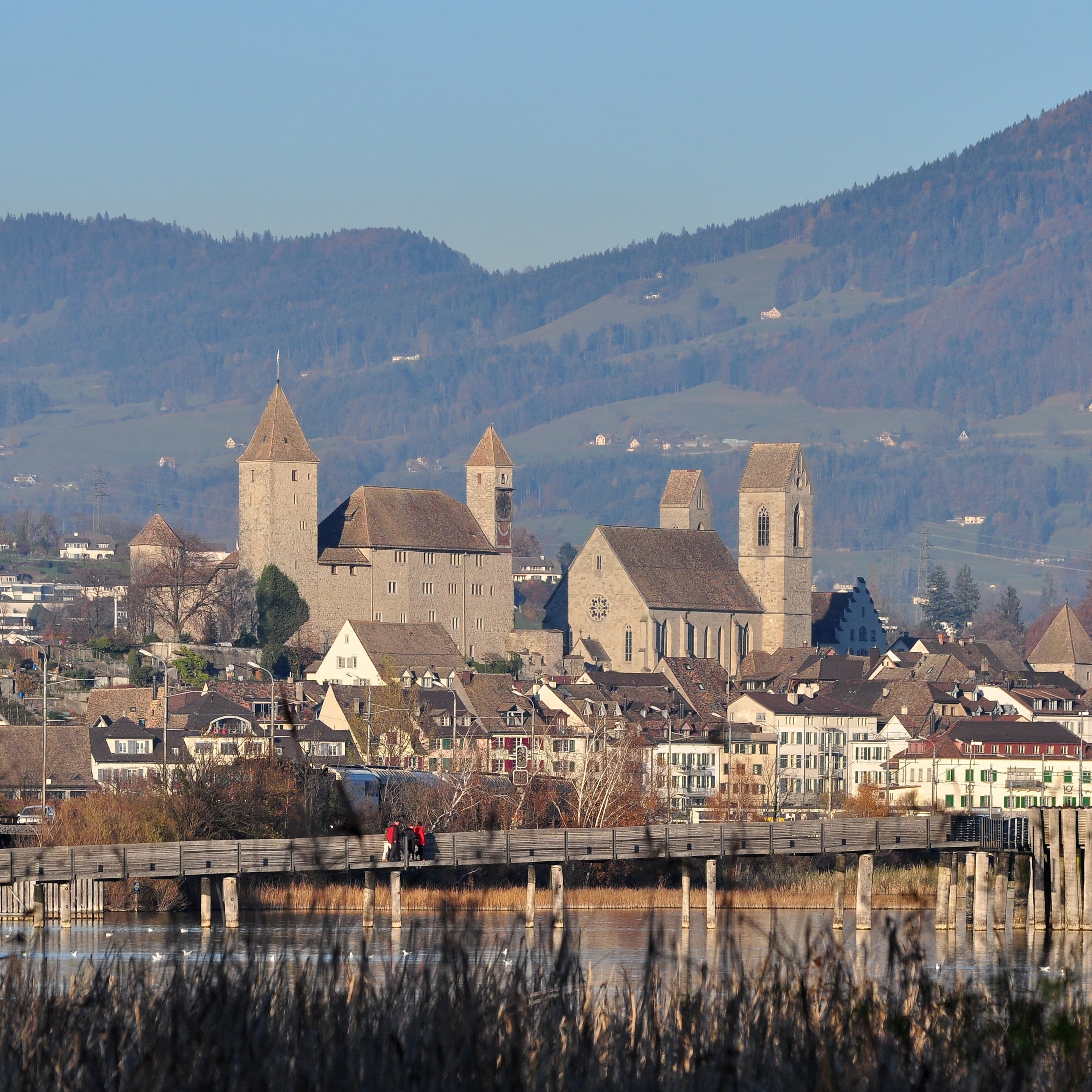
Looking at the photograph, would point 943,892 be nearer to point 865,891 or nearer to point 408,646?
point 865,891

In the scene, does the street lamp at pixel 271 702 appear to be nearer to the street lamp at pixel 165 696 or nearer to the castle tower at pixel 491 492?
the street lamp at pixel 165 696

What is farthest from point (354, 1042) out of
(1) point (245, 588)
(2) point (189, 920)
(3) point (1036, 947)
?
(1) point (245, 588)

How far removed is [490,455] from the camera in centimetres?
16062

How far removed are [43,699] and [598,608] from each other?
6748 cm

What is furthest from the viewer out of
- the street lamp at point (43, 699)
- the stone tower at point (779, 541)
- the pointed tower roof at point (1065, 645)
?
the pointed tower roof at point (1065, 645)

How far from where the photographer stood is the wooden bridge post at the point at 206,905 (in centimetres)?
4806

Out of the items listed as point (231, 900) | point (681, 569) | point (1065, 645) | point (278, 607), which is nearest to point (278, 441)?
point (278, 607)

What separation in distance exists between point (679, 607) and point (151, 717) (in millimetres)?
53982

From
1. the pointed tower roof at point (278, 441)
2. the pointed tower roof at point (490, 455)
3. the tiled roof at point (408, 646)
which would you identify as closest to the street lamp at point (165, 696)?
the tiled roof at point (408, 646)

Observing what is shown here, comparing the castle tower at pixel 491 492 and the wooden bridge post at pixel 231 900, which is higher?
the castle tower at pixel 491 492

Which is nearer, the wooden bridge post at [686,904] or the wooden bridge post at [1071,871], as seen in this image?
the wooden bridge post at [686,904]

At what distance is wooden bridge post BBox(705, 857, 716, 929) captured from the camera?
49656 millimetres

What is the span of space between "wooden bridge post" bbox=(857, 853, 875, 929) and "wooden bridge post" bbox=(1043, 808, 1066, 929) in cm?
405

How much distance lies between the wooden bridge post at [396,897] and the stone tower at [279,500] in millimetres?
86506
